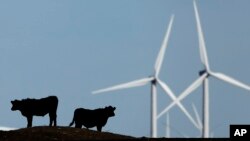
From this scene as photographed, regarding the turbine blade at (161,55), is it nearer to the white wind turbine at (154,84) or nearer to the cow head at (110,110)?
the white wind turbine at (154,84)

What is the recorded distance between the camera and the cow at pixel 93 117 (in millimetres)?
57312

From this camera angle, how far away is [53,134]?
158 ft

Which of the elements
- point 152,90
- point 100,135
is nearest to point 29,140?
point 100,135

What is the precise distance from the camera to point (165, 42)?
299 ft

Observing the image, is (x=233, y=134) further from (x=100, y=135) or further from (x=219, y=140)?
(x=100, y=135)

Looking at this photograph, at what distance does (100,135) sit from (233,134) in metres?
13.5

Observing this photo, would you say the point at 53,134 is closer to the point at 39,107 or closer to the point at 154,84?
the point at 39,107

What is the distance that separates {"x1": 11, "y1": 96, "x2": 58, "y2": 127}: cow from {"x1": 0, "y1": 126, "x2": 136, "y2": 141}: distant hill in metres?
3.92

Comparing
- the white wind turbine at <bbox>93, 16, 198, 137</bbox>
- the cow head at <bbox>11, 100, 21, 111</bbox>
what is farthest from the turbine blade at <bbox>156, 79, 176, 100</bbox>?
the cow head at <bbox>11, 100, 21, 111</bbox>

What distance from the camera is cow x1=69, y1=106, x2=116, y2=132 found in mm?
57312

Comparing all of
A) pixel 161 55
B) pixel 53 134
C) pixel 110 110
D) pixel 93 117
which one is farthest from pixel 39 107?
pixel 161 55

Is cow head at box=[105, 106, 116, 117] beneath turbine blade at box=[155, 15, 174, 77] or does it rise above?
beneath

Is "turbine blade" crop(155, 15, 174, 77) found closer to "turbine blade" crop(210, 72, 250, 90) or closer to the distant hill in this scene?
"turbine blade" crop(210, 72, 250, 90)

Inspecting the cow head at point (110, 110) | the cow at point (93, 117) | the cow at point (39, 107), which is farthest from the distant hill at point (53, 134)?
the cow head at point (110, 110)
